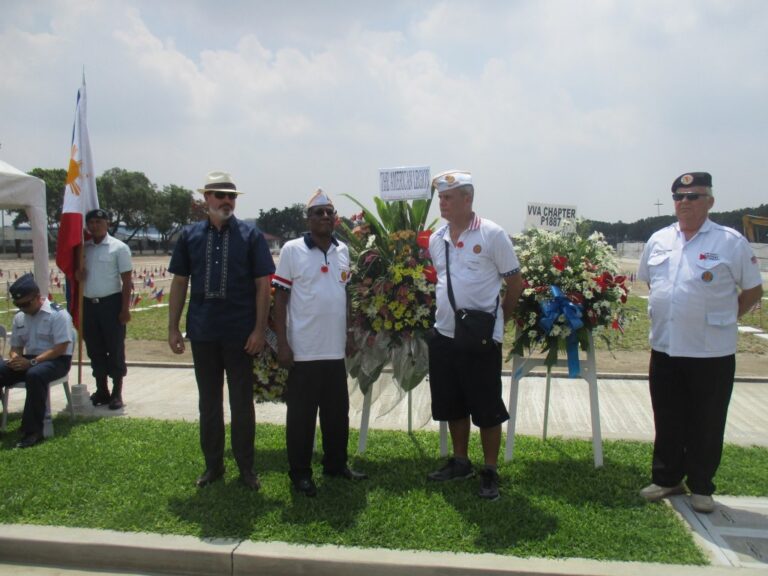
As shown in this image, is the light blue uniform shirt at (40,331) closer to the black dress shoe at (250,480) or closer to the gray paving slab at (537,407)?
the gray paving slab at (537,407)

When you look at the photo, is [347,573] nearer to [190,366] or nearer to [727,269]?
[727,269]

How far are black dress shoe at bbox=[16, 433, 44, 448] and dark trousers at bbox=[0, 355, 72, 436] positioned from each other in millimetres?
28

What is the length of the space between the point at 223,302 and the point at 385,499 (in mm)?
1694

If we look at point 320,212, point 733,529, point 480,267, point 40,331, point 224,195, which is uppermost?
point 224,195

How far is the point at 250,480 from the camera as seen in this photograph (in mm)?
4223

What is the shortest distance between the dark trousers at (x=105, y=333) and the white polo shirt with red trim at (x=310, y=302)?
3.15 metres

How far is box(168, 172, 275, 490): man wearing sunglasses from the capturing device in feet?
13.3

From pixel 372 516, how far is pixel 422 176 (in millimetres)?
2504

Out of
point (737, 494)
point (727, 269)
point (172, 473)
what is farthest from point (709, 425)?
point (172, 473)

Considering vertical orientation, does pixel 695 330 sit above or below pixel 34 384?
above

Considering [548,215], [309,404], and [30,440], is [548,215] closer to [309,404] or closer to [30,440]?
[309,404]

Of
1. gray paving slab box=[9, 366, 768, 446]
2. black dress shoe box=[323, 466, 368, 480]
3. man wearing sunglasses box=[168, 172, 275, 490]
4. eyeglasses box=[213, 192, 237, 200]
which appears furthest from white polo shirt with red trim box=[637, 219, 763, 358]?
eyeglasses box=[213, 192, 237, 200]

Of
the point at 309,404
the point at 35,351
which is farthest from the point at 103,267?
the point at 309,404

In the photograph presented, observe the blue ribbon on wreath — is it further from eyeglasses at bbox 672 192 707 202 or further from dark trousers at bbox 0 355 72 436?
dark trousers at bbox 0 355 72 436
